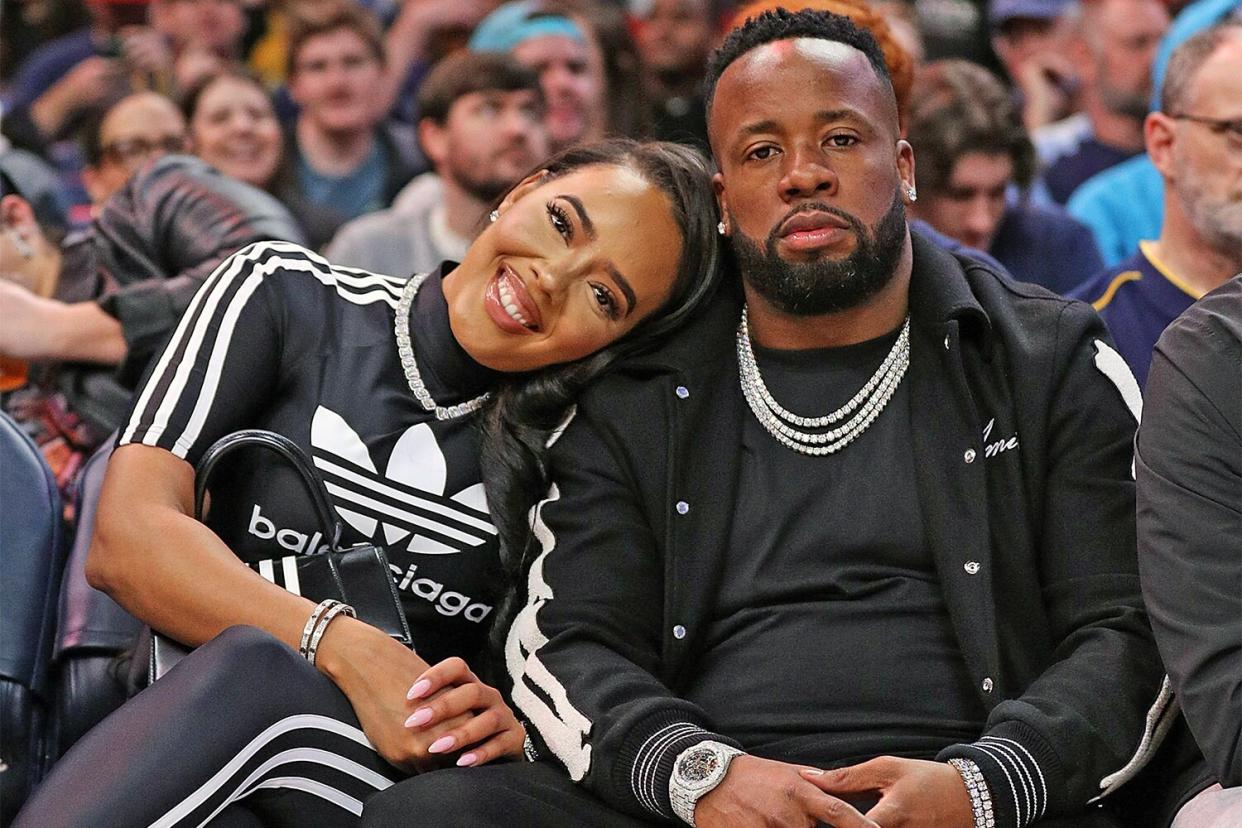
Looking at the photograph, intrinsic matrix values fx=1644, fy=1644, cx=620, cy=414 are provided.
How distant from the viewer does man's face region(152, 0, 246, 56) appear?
249 inches

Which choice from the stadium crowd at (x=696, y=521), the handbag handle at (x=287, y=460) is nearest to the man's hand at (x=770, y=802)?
the stadium crowd at (x=696, y=521)

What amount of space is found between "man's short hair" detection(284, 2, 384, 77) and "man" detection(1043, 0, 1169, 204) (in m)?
2.41

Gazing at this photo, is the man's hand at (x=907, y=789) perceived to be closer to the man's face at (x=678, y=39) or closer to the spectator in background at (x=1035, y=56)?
the man's face at (x=678, y=39)

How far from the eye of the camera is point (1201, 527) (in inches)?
80.9

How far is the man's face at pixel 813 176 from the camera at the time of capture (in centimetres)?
245

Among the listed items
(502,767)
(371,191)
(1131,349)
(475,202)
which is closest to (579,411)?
(502,767)

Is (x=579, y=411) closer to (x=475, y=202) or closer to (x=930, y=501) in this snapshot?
(x=930, y=501)

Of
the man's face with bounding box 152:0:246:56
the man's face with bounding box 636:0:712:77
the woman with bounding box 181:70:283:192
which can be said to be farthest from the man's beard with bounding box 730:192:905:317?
the man's face with bounding box 152:0:246:56

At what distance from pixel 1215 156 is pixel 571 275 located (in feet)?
4.83

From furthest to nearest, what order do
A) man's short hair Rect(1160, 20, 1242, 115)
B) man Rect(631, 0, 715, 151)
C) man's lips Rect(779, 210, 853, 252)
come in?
man Rect(631, 0, 715, 151) → man's short hair Rect(1160, 20, 1242, 115) → man's lips Rect(779, 210, 853, 252)

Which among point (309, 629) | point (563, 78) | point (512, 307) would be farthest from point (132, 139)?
point (309, 629)

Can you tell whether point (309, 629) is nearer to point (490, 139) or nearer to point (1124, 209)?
point (490, 139)

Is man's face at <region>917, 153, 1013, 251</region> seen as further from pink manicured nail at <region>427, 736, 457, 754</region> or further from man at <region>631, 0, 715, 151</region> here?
pink manicured nail at <region>427, 736, 457, 754</region>

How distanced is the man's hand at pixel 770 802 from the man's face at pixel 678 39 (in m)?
4.44
